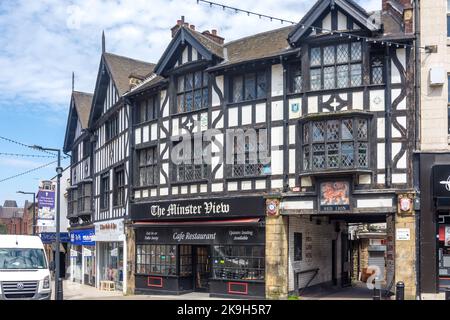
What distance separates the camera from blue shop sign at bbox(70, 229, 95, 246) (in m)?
30.8

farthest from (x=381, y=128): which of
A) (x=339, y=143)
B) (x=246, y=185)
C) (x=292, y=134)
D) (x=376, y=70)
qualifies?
(x=246, y=185)

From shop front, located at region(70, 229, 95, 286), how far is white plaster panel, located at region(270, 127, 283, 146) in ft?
47.2

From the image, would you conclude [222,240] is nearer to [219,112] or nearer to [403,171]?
[219,112]

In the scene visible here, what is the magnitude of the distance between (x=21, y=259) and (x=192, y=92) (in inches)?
368

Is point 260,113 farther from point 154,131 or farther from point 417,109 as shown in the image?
point 154,131

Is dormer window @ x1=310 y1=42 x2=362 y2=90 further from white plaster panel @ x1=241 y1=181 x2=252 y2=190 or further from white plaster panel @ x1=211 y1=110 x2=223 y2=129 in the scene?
white plaster panel @ x1=241 y1=181 x2=252 y2=190

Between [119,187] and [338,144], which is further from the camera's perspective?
[119,187]

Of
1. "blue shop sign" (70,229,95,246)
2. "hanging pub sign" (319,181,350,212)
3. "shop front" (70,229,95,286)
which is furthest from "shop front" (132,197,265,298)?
"shop front" (70,229,95,286)

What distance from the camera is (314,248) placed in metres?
21.6

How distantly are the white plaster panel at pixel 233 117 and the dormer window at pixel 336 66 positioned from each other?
3211 mm

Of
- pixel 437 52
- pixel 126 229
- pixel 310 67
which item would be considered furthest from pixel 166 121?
pixel 437 52

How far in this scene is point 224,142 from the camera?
21016 millimetres

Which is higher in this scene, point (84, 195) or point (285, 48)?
point (285, 48)

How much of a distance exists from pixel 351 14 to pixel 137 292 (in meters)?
14.4
